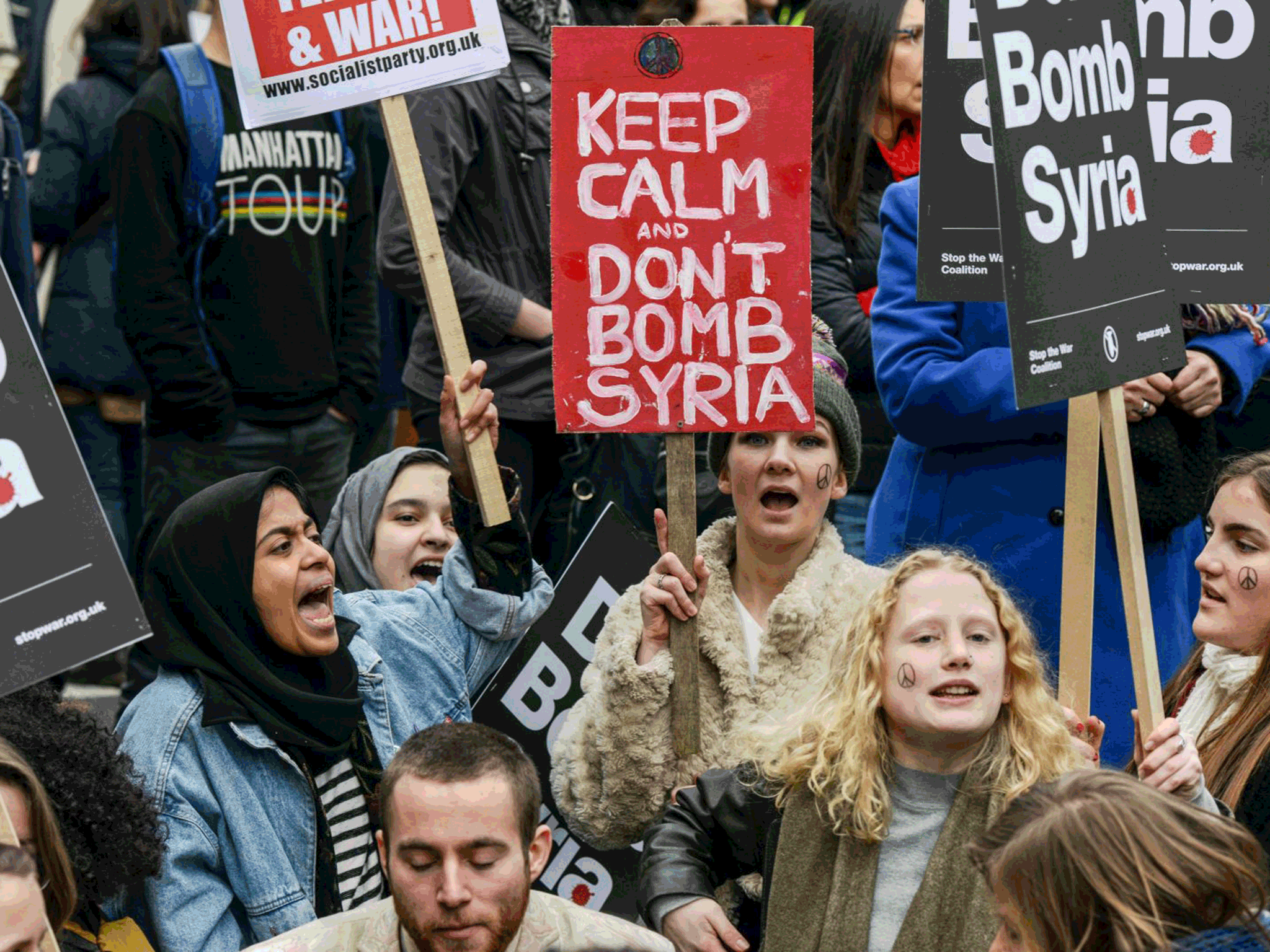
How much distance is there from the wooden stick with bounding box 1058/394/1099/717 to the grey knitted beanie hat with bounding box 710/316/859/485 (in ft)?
2.10

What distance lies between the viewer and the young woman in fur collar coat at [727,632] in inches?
161

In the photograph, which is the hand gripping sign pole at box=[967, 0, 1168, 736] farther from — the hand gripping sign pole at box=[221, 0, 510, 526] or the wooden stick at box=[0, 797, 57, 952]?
the wooden stick at box=[0, 797, 57, 952]

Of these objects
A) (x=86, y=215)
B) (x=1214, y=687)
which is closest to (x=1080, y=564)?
(x=1214, y=687)

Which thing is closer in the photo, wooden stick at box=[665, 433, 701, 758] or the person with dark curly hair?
the person with dark curly hair

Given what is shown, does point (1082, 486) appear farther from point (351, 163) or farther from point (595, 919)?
point (351, 163)

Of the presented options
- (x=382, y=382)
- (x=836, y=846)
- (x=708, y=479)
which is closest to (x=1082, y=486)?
(x=836, y=846)

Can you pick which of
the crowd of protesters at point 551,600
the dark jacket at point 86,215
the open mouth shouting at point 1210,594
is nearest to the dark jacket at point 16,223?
the crowd of protesters at point 551,600

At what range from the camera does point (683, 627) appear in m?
4.11

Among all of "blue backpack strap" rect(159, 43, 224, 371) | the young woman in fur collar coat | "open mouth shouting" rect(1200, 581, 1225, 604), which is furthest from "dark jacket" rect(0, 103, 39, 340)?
"open mouth shouting" rect(1200, 581, 1225, 604)

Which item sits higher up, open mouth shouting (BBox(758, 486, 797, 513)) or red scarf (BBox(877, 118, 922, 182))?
red scarf (BBox(877, 118, 922, 182))

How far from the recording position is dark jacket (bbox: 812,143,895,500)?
17.8 feet

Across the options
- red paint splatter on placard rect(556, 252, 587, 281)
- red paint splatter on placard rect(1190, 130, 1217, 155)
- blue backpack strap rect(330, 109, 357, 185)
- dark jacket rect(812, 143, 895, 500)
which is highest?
blue backpack strap rect(330, 109, 357, 185)

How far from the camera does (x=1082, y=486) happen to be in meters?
4.07

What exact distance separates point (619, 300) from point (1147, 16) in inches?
55.2
